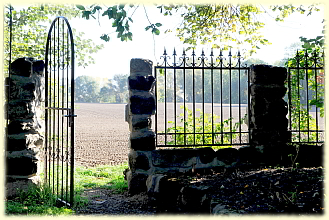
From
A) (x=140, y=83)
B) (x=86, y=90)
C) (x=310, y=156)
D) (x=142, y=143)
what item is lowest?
(x=310, y=156)

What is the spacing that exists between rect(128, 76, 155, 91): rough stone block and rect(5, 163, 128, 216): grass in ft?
5.68

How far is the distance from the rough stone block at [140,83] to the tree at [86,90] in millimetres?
50744

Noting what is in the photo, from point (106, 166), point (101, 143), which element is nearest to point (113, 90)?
point (101, 143)

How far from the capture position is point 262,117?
588 centimetres

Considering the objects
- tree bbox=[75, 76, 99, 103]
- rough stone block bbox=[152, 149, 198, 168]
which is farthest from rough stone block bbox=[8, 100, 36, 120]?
tree bbox=[75, 76, 99, 103]

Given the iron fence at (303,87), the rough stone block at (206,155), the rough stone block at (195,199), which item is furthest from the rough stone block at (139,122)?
the iron fence at (303,87)

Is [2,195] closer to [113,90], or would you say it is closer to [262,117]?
[262,117]

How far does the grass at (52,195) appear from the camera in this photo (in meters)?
4.31

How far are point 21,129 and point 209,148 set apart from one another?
9.74 ft

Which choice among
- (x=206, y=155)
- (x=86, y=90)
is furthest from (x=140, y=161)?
(x=86, y=90)

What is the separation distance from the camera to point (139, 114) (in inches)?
212

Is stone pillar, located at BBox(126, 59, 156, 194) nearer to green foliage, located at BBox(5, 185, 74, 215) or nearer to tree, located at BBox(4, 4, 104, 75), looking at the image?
green foliage, located at BBox(5, 185, 74, 215)

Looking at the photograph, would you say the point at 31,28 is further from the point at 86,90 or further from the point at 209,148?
the point at 86,90

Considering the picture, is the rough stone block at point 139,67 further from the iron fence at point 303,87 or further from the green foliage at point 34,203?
the iron fence at point 303,87
